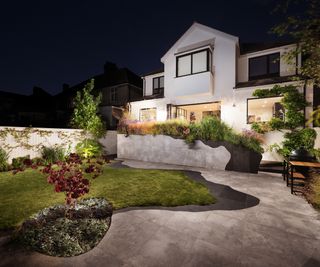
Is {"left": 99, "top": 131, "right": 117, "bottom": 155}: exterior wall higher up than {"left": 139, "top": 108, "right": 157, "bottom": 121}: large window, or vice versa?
{"left": 139, "top": 108, "right": 157, "bottom": 121}: large window

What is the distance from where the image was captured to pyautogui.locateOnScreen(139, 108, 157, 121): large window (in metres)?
14.7

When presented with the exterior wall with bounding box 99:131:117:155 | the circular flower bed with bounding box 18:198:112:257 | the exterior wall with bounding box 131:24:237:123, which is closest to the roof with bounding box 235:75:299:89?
the exterior wall with bounding box 131:24:237:123

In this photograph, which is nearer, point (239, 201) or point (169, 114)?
point (239, 201)

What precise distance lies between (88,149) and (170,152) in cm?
552

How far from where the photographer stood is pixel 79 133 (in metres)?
11.5

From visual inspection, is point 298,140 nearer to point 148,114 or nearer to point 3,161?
point 148,114

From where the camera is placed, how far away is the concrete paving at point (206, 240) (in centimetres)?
219

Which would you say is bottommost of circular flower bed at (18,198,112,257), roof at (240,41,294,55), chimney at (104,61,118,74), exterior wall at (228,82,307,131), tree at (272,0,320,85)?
circular flower bed at (18,198,112,257)

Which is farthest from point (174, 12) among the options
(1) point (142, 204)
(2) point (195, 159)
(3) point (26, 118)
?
(1) point (142, 204)

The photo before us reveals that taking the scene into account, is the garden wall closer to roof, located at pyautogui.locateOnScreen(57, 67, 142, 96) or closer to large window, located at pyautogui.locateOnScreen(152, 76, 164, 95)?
large window, located at pyautogui.locateOnScreen(152, 76, 164, 95)

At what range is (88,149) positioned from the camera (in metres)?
11.1

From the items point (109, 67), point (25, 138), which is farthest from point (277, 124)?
point (109, 67)

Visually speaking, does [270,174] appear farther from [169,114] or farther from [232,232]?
[169,114]

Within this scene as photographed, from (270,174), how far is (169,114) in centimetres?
812
